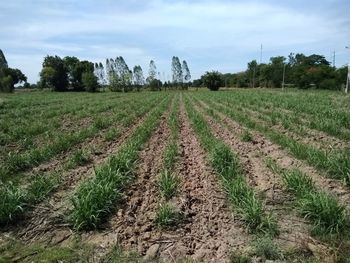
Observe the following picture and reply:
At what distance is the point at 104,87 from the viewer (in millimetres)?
119688

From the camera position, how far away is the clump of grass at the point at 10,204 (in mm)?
5621

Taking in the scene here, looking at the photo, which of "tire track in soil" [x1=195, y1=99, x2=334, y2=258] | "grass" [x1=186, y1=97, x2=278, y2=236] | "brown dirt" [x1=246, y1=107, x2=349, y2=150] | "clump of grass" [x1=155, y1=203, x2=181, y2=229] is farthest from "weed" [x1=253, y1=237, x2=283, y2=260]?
"brown dirt" [x1=246, y1=107, x2=349, y2=150]

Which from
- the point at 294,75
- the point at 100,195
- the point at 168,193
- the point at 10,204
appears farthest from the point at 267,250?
the point at 294,75

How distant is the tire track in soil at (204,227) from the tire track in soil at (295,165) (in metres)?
1.80

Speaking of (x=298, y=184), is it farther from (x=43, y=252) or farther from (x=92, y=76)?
(x=92, y=76)

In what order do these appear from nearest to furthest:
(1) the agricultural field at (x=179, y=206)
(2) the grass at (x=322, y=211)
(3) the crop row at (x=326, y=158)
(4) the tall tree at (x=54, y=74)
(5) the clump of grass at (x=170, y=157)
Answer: (1) the agricultural field at (x=179, y=206)
(2) the grass at (x=322, y=211)
(3) the crop row at (x=326, y=158)
(5) the clump of grass at (x=170, y=157)
(4) the tall tree at (x=54, y=74)

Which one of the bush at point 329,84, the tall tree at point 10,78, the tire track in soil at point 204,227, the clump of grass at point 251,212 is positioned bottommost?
the bush at point 329,84

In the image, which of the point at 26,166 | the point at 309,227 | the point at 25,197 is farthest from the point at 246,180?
the point at 26,166

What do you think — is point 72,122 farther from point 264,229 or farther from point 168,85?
point 168,85

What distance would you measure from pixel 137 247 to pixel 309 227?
7.76ft

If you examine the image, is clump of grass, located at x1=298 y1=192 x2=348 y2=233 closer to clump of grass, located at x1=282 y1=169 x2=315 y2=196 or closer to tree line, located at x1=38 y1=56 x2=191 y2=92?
clump of grass, located at x1=282 y1=169 x2=315 y2=196

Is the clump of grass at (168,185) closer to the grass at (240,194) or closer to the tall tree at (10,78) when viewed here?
the grass at (240,194)

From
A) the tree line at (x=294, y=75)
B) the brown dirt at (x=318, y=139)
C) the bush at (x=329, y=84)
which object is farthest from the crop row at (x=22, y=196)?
the bush at (x=329, y=84)

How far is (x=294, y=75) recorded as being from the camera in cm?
9312
